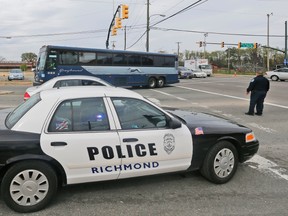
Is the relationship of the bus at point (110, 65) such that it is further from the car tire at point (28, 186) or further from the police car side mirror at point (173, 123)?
the car tire at point (28, 186)

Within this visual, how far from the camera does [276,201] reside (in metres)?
4.25

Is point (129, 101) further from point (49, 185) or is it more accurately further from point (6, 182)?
point (6, 182)

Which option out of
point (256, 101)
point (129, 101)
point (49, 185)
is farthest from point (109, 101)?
point (256, 101)

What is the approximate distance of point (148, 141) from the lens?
4.27m

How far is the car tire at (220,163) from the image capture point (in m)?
4.71

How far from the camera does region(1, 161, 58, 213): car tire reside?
12.3 feet

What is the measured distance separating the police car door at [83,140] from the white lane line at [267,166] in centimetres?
263

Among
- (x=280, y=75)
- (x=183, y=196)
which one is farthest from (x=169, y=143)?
(x=280, y=75)

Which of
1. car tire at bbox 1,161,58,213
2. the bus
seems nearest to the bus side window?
the bus

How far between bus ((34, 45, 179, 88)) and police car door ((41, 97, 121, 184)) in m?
17.4

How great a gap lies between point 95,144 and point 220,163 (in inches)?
74.6

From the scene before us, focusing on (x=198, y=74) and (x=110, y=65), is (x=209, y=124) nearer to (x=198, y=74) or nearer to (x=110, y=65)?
(x=110, y=65)

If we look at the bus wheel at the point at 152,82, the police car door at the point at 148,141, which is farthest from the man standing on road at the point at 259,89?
the bus wheel at the point at 152,82

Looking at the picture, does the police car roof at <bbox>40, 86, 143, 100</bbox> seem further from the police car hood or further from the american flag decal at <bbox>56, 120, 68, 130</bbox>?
the police car hood
